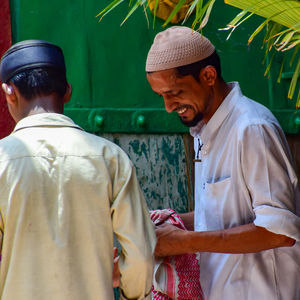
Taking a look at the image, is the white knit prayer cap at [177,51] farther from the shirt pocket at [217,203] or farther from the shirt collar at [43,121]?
the shirt collar at [43,121]

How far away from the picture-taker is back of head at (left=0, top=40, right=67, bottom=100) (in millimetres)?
2447

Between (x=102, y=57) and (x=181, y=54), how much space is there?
1053 mm

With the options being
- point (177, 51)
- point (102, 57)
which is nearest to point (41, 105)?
point (177, 51)

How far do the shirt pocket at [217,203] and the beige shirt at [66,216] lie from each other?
428 mm

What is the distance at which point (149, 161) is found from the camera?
3957mm

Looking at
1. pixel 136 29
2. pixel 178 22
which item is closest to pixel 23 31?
pixel 136 29

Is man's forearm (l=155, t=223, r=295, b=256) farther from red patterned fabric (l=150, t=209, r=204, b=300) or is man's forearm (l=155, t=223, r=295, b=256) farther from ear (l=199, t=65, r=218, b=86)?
ear (l=199, t=65, r=218, b=86)

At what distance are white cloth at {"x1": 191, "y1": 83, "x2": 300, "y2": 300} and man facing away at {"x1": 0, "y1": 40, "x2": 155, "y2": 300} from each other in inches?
17.2

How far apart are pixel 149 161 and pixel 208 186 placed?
1.17m

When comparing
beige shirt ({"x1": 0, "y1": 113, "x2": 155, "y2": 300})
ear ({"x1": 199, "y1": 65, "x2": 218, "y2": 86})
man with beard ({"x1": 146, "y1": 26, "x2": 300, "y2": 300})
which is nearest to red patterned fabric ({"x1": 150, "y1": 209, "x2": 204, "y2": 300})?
man with beard ({"x1": 146, "y1": 26, "x2": 300, "y2": 300})

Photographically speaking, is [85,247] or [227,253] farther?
[227,253]

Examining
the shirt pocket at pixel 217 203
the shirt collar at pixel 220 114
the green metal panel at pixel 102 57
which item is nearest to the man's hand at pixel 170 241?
the shirt pocket at pixel 217 203

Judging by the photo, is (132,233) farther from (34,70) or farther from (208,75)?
(208,75)

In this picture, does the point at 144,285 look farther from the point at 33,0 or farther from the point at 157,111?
the point at 33,0
